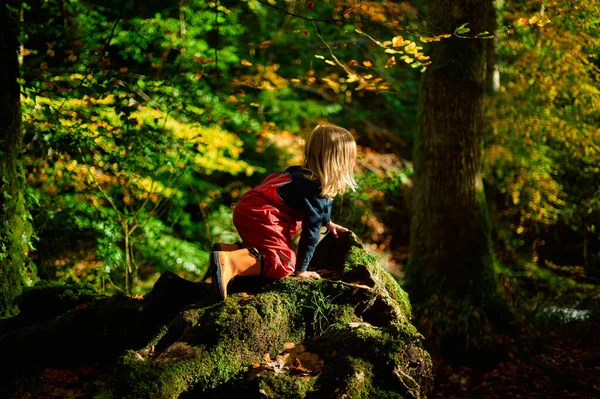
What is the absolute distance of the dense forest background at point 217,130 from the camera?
5.06 meters

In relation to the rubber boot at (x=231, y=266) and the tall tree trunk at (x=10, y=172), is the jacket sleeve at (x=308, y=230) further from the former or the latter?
the tall tree trunk at (x=10, y=172)

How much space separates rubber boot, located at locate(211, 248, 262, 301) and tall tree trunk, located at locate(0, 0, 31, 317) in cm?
211

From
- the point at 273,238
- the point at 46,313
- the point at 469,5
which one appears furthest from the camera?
the point at 469,5

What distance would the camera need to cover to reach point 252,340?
2.98m

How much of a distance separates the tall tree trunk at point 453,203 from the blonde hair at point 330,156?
119 inches

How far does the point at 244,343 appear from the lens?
116 inches

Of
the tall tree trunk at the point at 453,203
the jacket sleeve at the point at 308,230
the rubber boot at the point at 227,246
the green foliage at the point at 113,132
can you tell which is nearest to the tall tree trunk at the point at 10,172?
the green foliage at the point at 113,132

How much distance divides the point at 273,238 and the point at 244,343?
3.11ft

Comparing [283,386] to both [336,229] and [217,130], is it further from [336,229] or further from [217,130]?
[217,130]

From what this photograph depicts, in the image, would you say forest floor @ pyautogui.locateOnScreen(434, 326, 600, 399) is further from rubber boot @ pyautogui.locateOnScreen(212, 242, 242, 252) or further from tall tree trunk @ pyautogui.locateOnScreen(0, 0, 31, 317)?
tall tree trunk @ pyautogui.locateOnScreen(0, 0, 31, 317)

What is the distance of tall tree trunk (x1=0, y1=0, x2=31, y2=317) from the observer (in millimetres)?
4273

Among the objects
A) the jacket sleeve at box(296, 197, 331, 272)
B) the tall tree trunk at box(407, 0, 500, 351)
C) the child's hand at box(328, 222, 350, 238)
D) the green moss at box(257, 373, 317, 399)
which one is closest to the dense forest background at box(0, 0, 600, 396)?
the tall tree trunk at box(407, 0, 500, 351)

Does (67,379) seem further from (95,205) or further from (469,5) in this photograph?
(469,5)

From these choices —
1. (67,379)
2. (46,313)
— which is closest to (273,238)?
(67,379)
